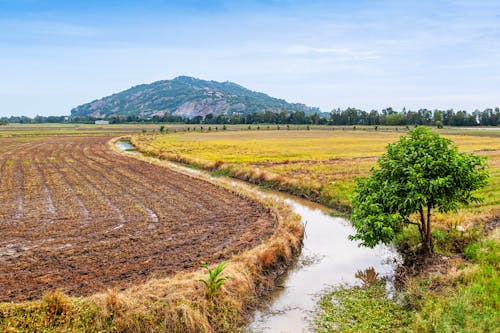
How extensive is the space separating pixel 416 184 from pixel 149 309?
852 cm

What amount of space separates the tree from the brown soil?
4.92 m

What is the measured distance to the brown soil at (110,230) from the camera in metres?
12.3

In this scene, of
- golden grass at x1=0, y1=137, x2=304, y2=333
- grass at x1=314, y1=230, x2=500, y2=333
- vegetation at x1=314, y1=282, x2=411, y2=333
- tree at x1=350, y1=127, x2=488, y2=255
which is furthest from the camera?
tree at x1=350, y1=127, x2=488, y2=255

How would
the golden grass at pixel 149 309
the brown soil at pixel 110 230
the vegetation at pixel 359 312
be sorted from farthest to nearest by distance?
the brown soil at pixel 110 230 → the vegetation at pixel 359 312 → the golden grass at pixel 149 309

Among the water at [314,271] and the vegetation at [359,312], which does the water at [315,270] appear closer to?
the water at [314,271]

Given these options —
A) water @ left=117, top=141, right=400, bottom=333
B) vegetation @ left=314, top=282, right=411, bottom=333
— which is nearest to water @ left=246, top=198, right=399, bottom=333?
water @ left=117, top=141, right=400, bottom=333

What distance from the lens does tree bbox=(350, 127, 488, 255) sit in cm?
1245

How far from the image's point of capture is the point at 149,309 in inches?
385

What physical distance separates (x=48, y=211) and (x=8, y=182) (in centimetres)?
1115

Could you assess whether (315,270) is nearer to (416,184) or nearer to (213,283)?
(416,184)

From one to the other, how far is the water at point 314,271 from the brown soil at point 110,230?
220cm

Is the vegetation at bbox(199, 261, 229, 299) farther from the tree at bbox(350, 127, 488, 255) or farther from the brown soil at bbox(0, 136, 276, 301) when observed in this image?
the tree at bbox(350, 127, 488, 255)

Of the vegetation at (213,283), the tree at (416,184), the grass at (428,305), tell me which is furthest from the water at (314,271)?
the tree at (416,184)

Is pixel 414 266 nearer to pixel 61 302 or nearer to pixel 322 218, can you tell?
pixel 322 218
